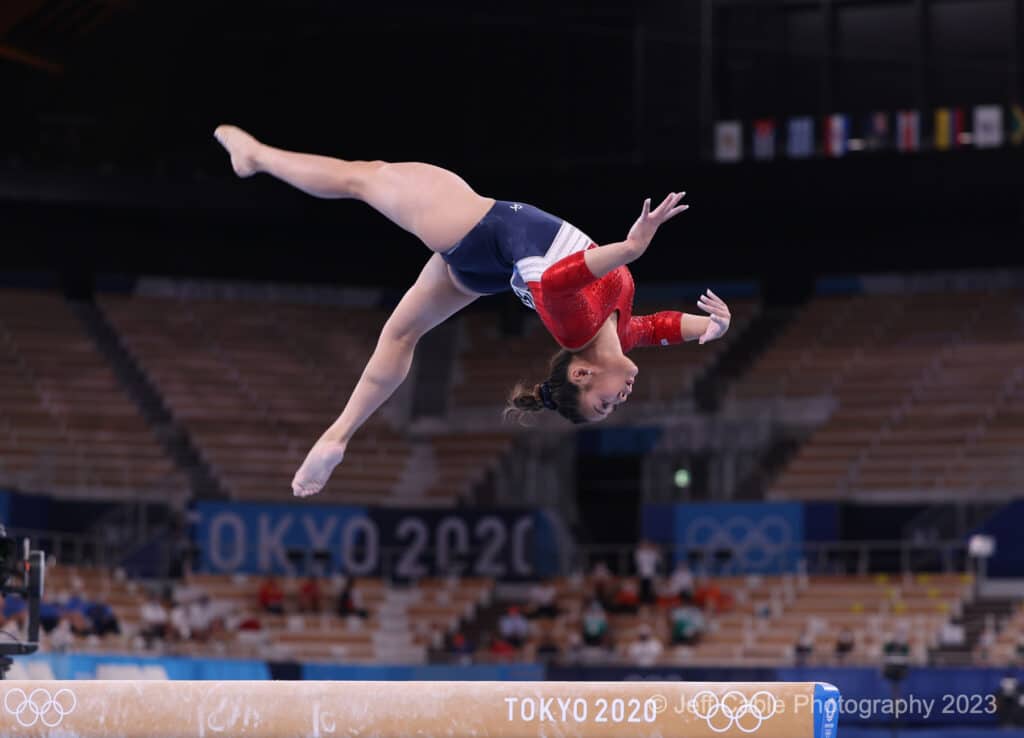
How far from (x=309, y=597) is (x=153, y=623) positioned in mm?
2139

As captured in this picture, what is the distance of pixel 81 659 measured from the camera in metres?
14.6

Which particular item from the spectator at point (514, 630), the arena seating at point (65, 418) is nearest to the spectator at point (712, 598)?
the spectator at point (514, 630)

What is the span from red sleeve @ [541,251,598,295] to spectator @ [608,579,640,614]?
43.7ft

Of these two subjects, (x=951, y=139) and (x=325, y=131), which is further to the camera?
(x=325, y=131)

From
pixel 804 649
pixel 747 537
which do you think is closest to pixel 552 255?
pixel 804 649

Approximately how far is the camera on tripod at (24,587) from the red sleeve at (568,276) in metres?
3.84

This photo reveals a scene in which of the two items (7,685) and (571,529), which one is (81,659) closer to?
(571,529)

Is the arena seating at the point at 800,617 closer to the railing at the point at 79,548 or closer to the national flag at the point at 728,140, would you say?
the railing at the point at 79,548

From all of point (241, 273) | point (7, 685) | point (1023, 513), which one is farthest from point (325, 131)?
point (7, 685)

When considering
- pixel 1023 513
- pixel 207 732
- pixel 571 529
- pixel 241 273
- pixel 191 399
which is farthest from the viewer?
pixel 241 273

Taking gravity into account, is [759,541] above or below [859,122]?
below

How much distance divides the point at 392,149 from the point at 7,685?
1763 cm

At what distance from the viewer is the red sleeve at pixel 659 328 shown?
20.8ft

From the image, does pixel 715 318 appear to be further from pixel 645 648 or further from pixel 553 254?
pixel 645 648
